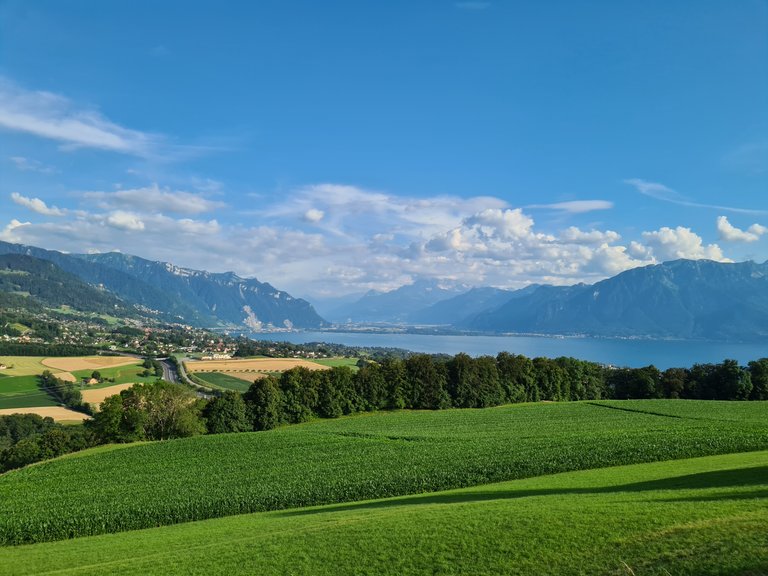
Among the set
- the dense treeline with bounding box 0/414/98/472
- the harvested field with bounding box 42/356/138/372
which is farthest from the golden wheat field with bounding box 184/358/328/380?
the dense treeline with bounding box 0/414/98/472

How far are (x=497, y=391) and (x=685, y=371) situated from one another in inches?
1223

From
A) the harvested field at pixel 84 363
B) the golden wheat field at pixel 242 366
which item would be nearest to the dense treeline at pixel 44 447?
the golden wheat field at pixel 242 366

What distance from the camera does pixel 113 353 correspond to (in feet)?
539

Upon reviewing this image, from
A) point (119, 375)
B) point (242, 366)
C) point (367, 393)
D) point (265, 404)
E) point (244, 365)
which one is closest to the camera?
point (265, 404)

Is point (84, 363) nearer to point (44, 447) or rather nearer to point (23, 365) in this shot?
point (23, 365)

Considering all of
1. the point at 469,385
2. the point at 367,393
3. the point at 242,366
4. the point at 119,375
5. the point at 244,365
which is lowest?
the point at 119,375

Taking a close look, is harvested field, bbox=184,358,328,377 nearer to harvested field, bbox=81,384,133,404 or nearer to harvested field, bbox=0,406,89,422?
harvested field, bbox=81,384,133,404

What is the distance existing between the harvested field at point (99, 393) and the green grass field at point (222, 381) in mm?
18541

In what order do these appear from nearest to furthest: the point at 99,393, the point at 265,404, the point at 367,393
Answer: the point at 265,404, the point at 367,393, the point at 99,393

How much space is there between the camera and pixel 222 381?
381ft

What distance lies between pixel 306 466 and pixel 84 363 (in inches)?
4919

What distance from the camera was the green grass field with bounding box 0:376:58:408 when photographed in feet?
292

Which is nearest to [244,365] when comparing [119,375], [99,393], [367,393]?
[119,375]

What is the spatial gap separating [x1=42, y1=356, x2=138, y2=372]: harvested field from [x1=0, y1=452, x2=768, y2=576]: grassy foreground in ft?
397
